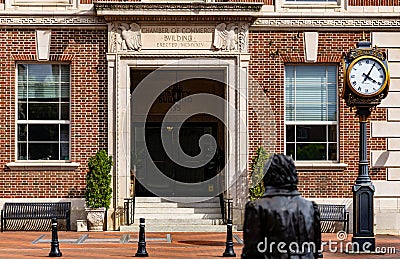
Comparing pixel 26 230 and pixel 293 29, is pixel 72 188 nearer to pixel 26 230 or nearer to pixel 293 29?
pixel 26 230

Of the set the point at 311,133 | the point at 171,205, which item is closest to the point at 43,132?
the point at 171,205

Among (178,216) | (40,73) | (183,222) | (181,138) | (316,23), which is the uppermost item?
(316,23)

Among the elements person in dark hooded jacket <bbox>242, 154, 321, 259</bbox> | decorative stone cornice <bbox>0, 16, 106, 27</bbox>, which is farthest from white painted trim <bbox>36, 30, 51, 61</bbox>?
person in dark hooded jacket <bbox>242, 154, 321, 259</bbox>

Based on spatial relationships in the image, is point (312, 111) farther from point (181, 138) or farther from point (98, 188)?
point (98, 188)

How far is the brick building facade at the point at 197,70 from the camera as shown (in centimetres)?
2225

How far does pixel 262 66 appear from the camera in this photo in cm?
2264

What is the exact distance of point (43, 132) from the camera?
2256 cm

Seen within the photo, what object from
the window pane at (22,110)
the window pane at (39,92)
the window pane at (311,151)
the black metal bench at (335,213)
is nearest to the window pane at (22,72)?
the window pane at (39,92)

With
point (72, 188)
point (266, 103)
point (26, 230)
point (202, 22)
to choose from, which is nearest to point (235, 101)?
point (266, 103)

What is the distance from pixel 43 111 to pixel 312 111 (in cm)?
734

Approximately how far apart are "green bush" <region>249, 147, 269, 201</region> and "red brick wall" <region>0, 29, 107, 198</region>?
4046 mm

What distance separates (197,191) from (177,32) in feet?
20.5

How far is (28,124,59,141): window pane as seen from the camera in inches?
887

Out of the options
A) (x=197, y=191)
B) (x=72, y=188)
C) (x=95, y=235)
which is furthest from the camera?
(x=197, y=191)
